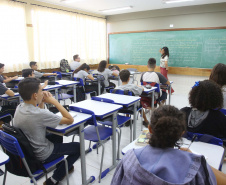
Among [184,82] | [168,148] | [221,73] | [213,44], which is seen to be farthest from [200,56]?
[168,148]

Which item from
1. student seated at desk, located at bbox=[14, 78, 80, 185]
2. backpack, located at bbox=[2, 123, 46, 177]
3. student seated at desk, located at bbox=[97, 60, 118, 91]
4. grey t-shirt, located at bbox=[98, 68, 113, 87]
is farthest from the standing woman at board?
backpack, located at bbox=[2, 123, 46, 177]

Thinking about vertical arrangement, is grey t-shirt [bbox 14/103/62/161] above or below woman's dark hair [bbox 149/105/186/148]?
below

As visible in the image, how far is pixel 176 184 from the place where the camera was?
745 mm

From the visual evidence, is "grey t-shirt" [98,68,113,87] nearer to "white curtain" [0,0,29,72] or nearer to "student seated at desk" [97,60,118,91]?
"student seated at desk" [97,60,118,91]

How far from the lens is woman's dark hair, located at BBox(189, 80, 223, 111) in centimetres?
162

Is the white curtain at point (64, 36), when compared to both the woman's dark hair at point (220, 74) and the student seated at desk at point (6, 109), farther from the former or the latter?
the woman's dark hair at point (220, 74)

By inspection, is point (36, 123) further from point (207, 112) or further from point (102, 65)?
point (102, 65)

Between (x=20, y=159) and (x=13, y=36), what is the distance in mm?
5273

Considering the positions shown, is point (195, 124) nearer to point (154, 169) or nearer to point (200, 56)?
point (154, 169)

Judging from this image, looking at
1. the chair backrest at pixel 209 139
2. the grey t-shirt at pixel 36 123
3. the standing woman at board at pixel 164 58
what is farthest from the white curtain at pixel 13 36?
the chair backrest at pixel 209 139

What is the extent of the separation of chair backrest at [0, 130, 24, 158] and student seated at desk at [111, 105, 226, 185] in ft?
2.87

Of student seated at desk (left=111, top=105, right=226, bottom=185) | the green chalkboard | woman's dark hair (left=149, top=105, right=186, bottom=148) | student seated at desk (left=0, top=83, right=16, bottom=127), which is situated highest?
the green chalkboard

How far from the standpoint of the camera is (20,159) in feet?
5.16

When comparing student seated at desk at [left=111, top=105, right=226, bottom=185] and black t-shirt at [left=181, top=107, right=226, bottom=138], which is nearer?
student seated at desk at [left=111, top=105, right=226, bottom=185]
